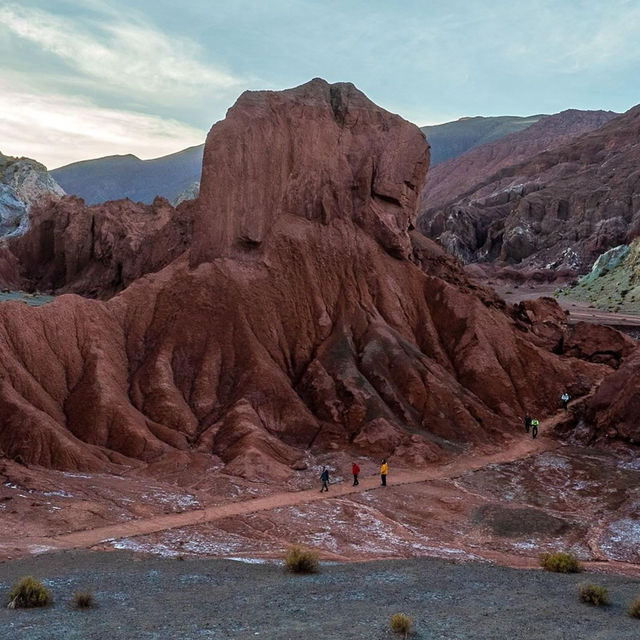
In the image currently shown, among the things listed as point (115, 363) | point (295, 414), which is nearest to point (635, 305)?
point (295, 414)

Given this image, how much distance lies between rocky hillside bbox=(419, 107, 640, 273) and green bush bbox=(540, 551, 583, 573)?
88802 millimetres

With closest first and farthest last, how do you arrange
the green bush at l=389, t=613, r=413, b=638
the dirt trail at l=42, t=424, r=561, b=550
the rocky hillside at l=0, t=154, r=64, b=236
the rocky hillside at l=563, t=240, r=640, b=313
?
the green bush at l=389, t=613, r=413, b=638 → the dirt trail at l=42, t=424, r=561, b=550 → the rocky hillside at l=563, t=240, r=640, b=313 → the rocky hillside at l=0, t=154, r=64, b=236

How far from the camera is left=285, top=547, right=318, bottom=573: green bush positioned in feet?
64.6

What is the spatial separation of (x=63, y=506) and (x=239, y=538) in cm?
626

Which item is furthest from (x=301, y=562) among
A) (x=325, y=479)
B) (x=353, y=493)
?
(x=353, y=493)

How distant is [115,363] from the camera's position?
36.8 metres

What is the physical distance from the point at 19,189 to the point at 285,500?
3648 inches

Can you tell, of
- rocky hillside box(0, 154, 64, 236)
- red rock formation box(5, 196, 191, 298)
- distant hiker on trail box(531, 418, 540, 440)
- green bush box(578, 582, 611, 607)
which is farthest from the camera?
rocky hillside box(0, 154, 64, 236)

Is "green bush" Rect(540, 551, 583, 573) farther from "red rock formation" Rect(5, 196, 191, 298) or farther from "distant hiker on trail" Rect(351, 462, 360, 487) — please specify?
"red rock formation" Rect(5, 196, 191, 298)

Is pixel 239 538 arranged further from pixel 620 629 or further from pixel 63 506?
pixel 620 629

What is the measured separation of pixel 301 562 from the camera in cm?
1967

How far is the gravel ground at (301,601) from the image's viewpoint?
1438 cm

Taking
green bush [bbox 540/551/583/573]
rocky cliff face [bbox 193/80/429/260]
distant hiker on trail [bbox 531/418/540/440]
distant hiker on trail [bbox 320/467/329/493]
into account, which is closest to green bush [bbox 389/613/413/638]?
green bush [bbox 540/551/583/573]

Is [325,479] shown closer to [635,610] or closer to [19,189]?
[635,610]
